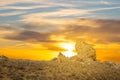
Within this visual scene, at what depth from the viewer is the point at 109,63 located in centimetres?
6962

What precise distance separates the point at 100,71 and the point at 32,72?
46.2ft

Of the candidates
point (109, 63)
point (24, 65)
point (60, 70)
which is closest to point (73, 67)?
point (60, 70)

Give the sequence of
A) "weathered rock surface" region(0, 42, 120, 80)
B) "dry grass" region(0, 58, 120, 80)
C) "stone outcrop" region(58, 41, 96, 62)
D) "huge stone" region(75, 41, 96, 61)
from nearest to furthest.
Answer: "dry grass" region(0, 58, 120, 80) < "weathered rock surface" region(0, 42, 120, 80) < "stone outcrop" region(58, 41, 96, 62) < "huge stone" region(75, 41, 96, 61)

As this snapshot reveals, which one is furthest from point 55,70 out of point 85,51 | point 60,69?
point 85,51

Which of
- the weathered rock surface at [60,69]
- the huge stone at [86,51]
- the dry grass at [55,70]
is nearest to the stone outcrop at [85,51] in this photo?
the huge stone at [86,51]

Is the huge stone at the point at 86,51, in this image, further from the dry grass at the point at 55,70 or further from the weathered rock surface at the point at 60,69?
the dry grass at the point at 55,70

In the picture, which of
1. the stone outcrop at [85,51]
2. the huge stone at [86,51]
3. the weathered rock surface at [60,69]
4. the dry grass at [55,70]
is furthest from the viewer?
the huge stone at [86,51]

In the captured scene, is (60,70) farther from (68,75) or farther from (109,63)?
(109,63)

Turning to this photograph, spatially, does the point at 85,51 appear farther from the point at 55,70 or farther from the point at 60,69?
the point at 55,70

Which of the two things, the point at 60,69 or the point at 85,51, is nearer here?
the point at 60,69

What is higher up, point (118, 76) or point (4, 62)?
point (4, 62)

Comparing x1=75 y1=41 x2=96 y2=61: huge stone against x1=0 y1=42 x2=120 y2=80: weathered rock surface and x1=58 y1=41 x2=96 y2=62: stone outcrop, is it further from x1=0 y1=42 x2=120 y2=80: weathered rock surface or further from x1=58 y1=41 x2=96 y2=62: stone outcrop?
x1=0 y1=42 x2=120 y2=80: weathered rock surface

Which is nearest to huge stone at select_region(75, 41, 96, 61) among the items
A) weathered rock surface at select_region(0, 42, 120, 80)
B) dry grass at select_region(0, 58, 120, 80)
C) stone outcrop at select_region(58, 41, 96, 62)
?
stone outcrop at select_region(58, 41, 96, 62)

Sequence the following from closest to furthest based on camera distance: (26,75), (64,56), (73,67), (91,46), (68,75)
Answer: (26,75), (68,75), (73,67), (64,56), (91,46)
